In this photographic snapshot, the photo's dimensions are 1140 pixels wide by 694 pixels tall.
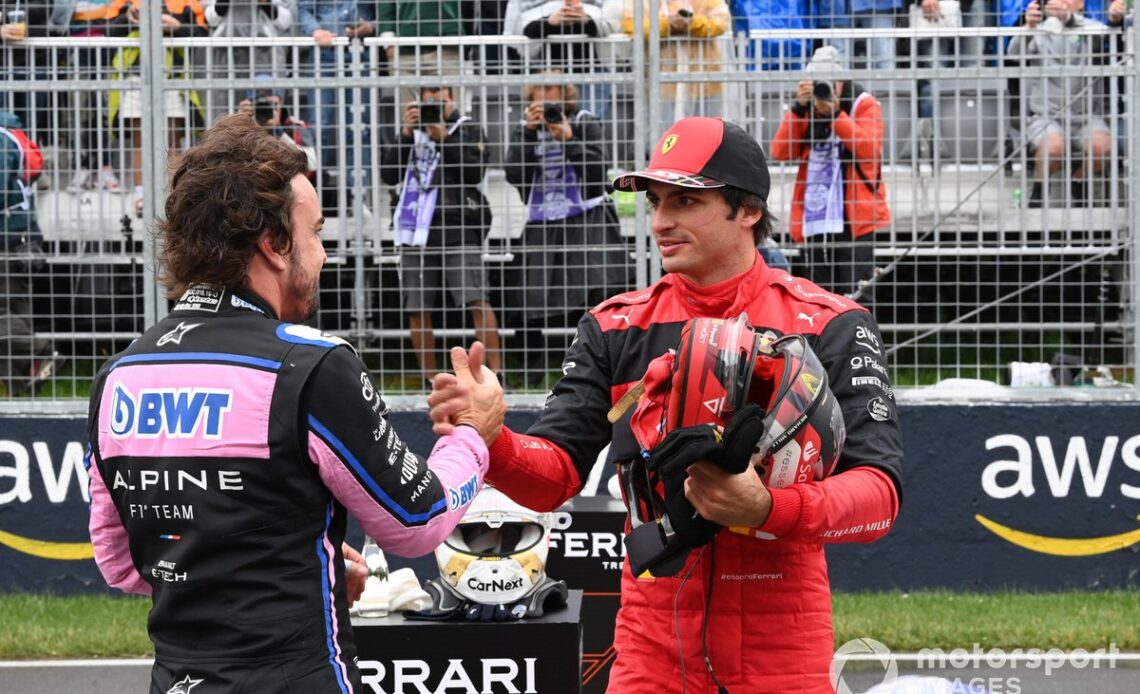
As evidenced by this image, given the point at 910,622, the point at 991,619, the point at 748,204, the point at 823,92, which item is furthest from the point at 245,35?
the point at 748,204

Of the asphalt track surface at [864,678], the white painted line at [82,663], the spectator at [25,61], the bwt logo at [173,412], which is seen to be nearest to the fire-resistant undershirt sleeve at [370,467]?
the bwt logo at [173,412]

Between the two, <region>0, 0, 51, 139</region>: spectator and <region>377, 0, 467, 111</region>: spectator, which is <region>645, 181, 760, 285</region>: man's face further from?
<region>0, 0, 51, 139</region>: spectator

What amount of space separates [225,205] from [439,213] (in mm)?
5109

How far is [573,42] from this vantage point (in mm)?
7836

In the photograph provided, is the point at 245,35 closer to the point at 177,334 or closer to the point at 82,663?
the point at 82,663

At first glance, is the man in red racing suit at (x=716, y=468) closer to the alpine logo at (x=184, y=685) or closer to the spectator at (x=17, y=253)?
the alpine logo at (x=184, y=685)

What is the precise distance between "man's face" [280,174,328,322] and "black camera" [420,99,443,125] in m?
5.06

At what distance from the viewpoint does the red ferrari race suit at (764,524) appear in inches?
122

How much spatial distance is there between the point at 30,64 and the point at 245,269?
5787 millimetres

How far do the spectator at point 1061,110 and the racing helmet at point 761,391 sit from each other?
211 inches

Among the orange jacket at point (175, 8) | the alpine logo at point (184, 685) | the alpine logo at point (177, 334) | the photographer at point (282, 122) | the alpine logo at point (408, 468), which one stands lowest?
the alpine logo at point (184, 685)

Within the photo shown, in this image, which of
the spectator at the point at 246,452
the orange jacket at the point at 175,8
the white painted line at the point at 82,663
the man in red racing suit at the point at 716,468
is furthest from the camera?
the orange jacket at the point at 175,8

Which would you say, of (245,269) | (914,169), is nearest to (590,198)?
(914,169)

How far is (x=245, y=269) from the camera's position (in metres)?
2.72
